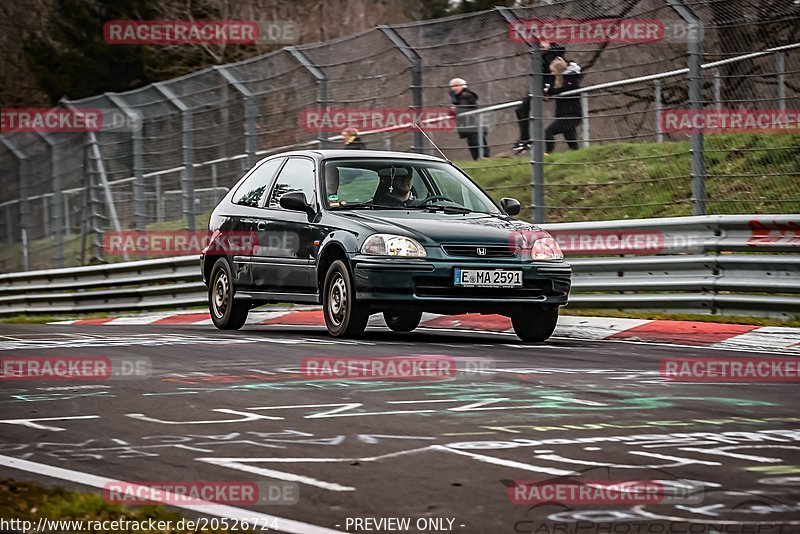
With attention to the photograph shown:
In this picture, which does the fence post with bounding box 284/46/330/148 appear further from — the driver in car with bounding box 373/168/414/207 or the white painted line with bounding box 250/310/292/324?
the driver in car with bounding box 373/168/414/207

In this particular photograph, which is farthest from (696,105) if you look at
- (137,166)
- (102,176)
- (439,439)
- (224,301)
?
(102,176)

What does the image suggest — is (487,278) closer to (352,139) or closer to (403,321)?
(403,321)

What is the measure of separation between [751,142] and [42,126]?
46.4 feet

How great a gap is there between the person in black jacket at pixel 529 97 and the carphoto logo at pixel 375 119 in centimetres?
105

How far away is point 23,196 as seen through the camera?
26.3 m

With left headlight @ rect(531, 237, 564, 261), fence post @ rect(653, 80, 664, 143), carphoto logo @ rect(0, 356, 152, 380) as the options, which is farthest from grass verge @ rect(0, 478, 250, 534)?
fence post @ rect(653, 80, 664, 143)

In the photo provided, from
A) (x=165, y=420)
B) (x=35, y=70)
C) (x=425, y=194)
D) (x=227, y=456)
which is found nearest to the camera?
(x=227, y=456)

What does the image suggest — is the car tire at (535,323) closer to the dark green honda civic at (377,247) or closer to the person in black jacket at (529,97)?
the dark green honda civic at (377,247)

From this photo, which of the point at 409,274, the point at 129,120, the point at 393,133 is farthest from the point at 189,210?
the point at 409,274

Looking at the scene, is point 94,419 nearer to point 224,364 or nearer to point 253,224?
point 224,364

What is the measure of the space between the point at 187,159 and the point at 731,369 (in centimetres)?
1232

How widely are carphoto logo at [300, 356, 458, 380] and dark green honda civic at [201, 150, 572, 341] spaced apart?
1318 millimetres

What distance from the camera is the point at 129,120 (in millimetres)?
22000

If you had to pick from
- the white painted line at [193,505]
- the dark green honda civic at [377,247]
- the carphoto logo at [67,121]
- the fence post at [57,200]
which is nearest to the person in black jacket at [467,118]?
the dark green honda civic at [377,247]
